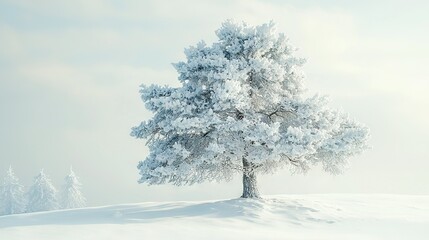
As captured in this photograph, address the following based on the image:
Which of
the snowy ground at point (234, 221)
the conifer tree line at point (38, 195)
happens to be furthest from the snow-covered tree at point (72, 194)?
the snowy ground at point (234, 221)

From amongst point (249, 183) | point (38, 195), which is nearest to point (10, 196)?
point (38, 195)

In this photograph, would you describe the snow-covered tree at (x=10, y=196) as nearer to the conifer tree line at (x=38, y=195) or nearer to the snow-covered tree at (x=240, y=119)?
the conifer tree line at (x=38, y=195)

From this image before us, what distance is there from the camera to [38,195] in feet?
215

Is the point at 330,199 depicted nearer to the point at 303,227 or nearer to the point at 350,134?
the point at 350,134

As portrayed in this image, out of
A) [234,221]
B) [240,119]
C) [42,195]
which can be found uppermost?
[240,119]

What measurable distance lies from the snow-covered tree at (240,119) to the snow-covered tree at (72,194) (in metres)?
44.4

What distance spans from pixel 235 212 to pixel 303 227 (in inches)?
127

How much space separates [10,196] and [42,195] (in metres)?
5.28

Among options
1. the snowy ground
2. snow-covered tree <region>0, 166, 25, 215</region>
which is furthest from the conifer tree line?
the snowy ground

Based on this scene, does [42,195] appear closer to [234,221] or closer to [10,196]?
[10,196]

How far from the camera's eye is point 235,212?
23719 millimetres

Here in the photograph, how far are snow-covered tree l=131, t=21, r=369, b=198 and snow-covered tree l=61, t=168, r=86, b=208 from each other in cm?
4438

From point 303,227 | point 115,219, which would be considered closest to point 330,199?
point 303,227

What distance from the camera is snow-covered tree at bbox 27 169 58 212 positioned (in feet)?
214
